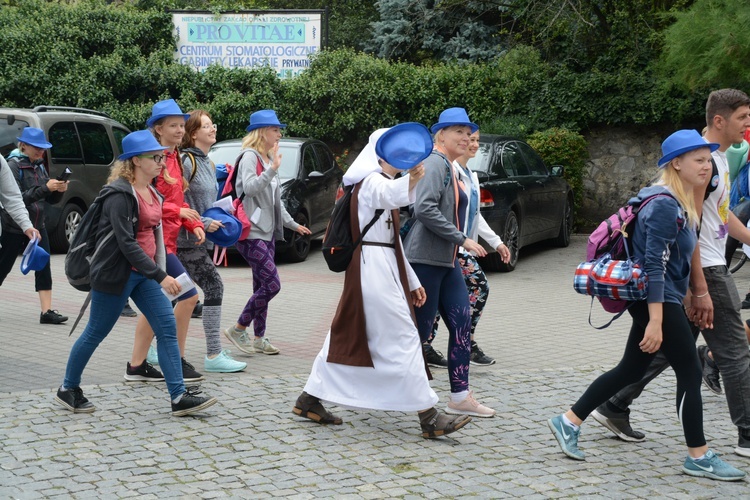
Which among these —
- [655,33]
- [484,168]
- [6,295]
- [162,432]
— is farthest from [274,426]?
[655,33]

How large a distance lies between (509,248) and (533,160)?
215 centimetres

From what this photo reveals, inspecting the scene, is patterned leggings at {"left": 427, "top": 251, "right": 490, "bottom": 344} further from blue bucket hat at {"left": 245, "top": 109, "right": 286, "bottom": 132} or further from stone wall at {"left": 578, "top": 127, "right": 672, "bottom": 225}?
stone wall at {"left": 578, "top": 127, "right": 672, "bottom": 225}

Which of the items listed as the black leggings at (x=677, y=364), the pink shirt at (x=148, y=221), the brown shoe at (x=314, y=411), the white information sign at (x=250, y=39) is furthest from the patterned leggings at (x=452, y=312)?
the white information sign at (x=250, y=39)

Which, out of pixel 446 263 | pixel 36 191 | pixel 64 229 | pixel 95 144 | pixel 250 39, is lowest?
pixel 64 229

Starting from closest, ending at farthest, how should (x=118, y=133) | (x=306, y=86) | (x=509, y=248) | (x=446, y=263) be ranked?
(x=446, y=263) < (x=509, y=248) < (x=118, y=133) < (x=306, y=86)

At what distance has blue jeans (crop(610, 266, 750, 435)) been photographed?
546 centimetres

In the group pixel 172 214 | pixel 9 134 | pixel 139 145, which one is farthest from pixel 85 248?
pixel 9 134

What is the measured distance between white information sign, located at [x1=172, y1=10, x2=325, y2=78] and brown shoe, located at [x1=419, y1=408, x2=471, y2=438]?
1567 centimetres

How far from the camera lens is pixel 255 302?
310 inches

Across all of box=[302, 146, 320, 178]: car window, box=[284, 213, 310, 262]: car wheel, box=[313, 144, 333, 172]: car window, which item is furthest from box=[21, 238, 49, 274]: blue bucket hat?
box=[313, 144, 333, 172]: car window

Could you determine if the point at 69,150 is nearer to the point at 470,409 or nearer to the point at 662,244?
the point at 470,409

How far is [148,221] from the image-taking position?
609cm

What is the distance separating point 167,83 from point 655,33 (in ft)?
30.9

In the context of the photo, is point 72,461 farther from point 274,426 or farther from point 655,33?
point 655,33
